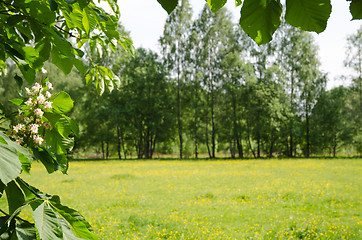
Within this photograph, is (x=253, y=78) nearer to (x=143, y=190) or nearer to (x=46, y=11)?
(x=143, y=190)

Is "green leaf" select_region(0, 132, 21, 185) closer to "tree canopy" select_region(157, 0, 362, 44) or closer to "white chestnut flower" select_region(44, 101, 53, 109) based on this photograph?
"white chestnut flower" select_region(44, 101, 53, 109)

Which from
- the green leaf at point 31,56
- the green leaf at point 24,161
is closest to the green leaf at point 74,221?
the green leaf at point 24,161

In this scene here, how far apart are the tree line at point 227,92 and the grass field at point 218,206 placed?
19.0 meters

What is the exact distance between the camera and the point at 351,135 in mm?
31625

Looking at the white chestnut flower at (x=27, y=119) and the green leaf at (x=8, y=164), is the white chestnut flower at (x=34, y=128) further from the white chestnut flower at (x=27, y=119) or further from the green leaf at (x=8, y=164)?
the green leaf at (x=8, y=164)

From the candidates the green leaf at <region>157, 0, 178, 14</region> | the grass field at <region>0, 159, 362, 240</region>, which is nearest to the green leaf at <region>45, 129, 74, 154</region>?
the green leaf at <region>157, 0, 178, 14</region>

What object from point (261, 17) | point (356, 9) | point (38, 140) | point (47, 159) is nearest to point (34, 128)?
point (38, 140)

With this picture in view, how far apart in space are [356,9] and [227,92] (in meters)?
33.1

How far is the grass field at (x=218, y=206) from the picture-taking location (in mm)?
6418

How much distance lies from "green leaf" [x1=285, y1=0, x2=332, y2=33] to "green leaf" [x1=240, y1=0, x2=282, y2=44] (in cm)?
5

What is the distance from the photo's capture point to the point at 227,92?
1307 inches

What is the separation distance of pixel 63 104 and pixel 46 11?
0.46 metres

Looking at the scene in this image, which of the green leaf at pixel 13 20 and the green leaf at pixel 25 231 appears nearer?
the green leaf at pixel 25 231

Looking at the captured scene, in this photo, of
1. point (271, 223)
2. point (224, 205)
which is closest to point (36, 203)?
point (271, 223)
